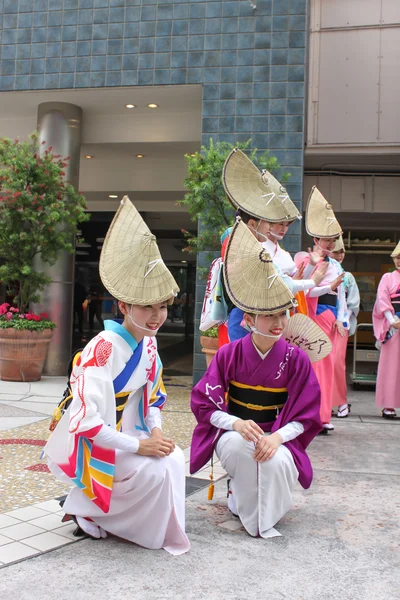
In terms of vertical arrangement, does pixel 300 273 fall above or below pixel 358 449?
above

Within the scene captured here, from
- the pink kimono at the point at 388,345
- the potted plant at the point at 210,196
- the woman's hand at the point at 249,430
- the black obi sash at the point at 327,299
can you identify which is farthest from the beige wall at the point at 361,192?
the woman's hand at the point at 249,430

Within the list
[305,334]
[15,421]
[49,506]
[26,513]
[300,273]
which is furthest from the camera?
[15,421]

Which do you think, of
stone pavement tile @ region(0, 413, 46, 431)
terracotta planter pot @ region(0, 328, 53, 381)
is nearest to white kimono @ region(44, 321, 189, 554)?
stone pavement tile @ region(0, 413, 46, 431)

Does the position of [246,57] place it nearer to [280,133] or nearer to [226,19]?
[226,19]

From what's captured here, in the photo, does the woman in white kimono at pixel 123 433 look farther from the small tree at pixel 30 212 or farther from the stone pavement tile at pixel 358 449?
the small tree at pixel 30 212

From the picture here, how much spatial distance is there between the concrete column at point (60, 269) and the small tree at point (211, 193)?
2256mm

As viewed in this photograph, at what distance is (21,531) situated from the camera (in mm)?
2758

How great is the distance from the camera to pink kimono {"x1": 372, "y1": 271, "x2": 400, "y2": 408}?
6.03 metres

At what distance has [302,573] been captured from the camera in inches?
95.5

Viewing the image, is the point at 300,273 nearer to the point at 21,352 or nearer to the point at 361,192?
the point at 21,352

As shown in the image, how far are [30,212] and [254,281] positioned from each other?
202 inches

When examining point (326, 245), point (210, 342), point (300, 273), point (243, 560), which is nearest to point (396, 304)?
point (326, 245)

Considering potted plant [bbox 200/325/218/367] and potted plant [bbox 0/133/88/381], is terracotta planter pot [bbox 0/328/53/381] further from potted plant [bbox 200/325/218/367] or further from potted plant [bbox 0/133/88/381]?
potted plant [bbox 200/325/218/367]

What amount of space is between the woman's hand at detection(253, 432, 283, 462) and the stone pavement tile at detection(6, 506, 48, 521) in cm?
110
